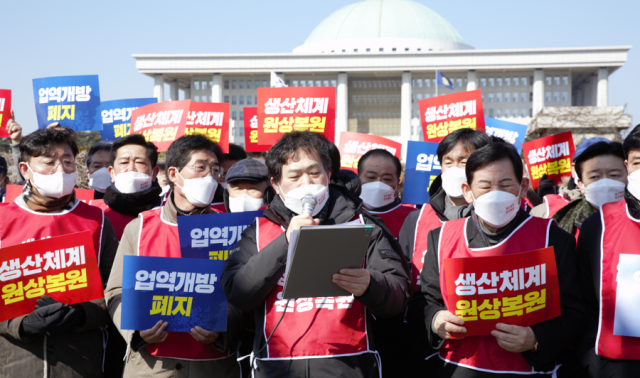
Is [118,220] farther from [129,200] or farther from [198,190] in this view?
[198,190]

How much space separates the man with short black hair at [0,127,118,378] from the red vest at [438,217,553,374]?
6.71ft

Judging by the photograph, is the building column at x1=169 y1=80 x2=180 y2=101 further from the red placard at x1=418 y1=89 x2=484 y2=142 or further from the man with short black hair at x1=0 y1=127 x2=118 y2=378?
the man with short black hair at x1=0 y1=127 x2=118 y2=378

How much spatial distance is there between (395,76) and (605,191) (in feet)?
229

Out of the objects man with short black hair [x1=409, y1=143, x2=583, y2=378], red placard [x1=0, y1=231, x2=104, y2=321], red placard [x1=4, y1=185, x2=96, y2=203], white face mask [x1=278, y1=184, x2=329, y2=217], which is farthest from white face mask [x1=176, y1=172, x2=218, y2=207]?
red placard [x1=4, y1=185, x2=96, y2=203]

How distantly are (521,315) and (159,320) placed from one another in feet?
6.10

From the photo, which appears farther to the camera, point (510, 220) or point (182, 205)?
point (182, 205)

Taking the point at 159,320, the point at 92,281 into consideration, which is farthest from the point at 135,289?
the point at 92,281

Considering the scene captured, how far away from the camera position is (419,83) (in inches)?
2869

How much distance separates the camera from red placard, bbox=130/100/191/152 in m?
7.78

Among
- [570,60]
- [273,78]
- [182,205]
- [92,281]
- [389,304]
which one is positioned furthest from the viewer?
[570,60]

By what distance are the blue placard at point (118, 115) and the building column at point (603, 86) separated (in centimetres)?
6695

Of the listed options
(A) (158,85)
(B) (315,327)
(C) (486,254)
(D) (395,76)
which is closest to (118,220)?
(B) (315,327)

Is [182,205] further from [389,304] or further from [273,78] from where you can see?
[273,78]

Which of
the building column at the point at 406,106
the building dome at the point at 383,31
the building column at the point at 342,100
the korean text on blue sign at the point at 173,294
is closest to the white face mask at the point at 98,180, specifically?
the korean text on blue sign at the point at 173,294
